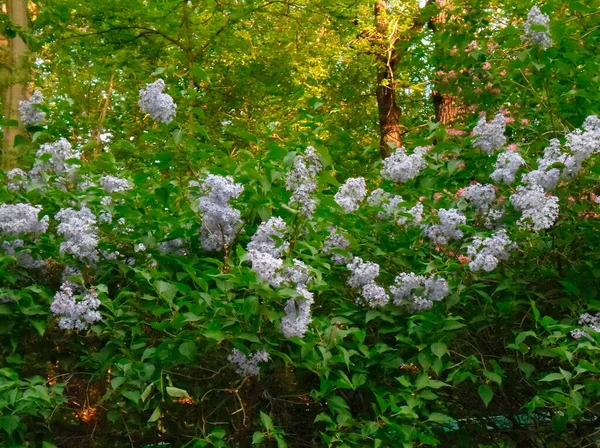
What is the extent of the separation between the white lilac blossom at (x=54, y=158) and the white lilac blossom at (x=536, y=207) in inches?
79.0

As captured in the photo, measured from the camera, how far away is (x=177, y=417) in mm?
3729

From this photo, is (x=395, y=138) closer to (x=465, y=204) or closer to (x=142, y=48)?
(x=142, y=48)

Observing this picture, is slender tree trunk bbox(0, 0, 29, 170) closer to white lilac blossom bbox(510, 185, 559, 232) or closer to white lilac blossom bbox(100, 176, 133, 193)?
white lilac blossom bbox(100, 176, 133, 193)

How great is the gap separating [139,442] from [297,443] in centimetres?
69

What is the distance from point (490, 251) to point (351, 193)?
2.41 ft

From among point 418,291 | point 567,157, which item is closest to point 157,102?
point 418,291

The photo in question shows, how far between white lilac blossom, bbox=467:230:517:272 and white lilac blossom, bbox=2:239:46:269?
189 cm

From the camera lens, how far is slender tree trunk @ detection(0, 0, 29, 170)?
22.1ft

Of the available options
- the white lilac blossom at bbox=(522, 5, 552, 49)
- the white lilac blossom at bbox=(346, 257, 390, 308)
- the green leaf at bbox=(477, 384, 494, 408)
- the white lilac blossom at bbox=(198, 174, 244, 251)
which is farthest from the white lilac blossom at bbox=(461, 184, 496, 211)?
the white lilac blossom at bbox=(198, 174, 244, 251)

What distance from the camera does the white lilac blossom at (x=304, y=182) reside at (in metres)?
3.45

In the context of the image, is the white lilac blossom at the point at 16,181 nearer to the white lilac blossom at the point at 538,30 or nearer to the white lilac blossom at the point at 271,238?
the white lilac blossom at the point at 271,238

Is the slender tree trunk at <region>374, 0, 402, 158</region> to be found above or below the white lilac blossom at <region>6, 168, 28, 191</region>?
below

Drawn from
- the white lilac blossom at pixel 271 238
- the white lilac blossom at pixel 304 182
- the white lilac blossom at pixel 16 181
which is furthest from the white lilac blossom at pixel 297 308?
the white lilac blossom at pixel 16 181

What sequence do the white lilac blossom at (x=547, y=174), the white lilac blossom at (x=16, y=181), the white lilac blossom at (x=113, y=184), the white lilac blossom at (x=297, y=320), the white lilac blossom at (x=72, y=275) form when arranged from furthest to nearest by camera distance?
the white lilac blossom at (x=16, y=181) → the white lilac blossom at (x=113, y=184) → the white lilac blossom at (x=72, y=275) → the white lilac blossom at (x=547, y=174) → the white lilac blossom at (x=297, y=320)
